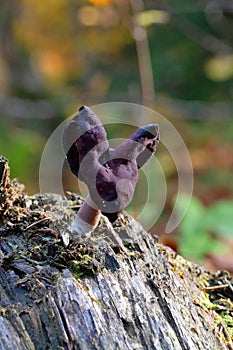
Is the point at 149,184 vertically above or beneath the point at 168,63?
beneath

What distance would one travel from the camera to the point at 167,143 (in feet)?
28.9

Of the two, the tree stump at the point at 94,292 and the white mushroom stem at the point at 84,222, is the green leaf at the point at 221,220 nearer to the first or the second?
the tree stump at the point at 94,292

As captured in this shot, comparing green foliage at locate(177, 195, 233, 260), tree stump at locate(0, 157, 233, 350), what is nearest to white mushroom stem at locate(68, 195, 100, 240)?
tree stump at locate(0, 157, 233, 350)

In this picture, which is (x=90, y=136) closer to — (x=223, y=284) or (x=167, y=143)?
(x=223, y=284)

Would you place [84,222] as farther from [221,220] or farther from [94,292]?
[221,220]

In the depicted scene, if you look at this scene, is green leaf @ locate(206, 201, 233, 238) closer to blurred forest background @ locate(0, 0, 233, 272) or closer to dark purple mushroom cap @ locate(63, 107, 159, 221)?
blurred forest background @ locate(0, 0, 233, 272)

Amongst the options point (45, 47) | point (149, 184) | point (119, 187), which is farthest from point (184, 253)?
point (45, 47)

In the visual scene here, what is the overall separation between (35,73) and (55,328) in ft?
36.9

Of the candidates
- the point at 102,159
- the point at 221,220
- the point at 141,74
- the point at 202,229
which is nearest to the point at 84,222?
the point at 102,159

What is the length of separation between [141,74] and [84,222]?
15.6 ft

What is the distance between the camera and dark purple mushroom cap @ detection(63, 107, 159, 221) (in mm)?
2160

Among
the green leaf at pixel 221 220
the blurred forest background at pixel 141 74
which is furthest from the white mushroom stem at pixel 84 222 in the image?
the blurred forest background at pixel 141 74

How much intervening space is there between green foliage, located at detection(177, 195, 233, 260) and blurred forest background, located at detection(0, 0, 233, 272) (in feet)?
5.04

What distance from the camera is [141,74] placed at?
22.5ft
